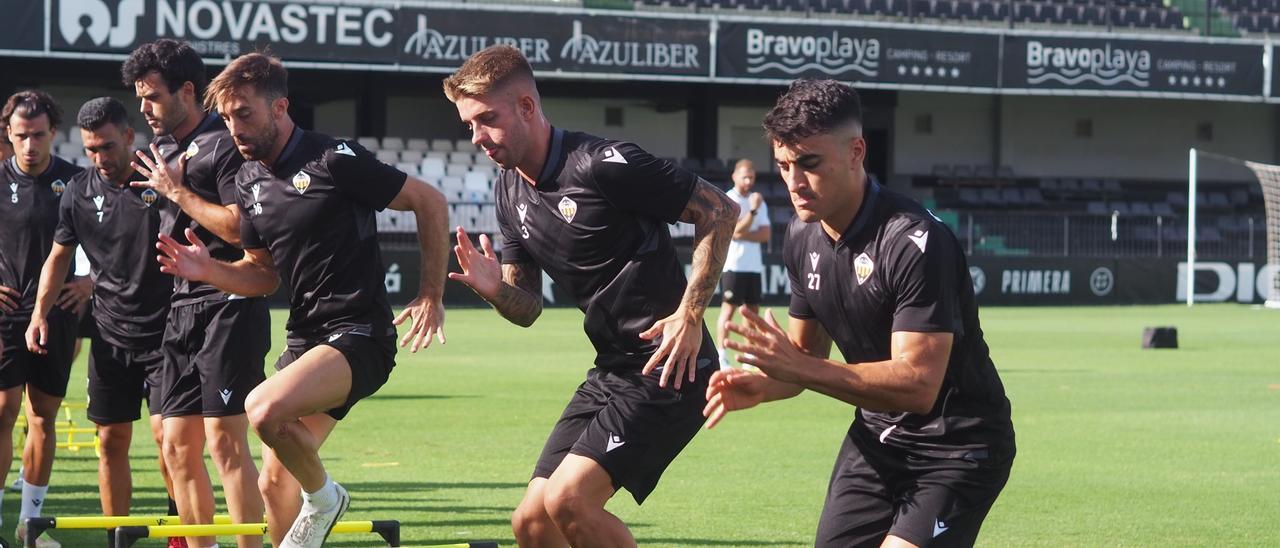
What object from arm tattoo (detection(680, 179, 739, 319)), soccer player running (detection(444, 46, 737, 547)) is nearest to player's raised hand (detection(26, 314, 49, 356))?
soccer player running (detection(444, 46, 737, 547))

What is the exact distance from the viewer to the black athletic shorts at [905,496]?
16.3 feet

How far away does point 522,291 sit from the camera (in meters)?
6.33

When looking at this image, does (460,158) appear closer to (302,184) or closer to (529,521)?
(302,184)

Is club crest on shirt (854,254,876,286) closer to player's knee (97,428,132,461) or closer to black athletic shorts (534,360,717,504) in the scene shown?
black athletic shorts (534,360,717,504)

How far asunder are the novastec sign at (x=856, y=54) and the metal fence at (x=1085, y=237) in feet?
11.2

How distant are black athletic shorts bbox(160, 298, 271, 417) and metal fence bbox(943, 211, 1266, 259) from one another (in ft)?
83.2

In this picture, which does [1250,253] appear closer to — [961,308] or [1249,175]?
[1249,175]

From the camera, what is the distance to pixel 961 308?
492cm

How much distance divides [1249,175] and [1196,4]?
19.8 ft

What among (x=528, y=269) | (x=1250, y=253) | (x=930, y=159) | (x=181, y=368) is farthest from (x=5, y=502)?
(x=930, y=159)

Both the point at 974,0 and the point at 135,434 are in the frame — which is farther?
the point at 974,0

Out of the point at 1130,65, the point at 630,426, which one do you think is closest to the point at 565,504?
the point at 630,426

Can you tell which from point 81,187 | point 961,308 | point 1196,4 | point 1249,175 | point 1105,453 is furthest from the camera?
point 1249,175

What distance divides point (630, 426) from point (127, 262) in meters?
3.19
